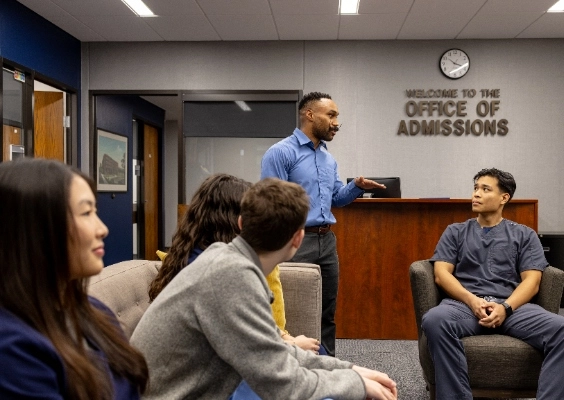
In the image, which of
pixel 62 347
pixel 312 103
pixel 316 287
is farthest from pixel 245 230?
pixel 312 103

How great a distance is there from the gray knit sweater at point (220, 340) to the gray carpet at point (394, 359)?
178 cm

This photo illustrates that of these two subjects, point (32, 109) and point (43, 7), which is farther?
point (32, 109)

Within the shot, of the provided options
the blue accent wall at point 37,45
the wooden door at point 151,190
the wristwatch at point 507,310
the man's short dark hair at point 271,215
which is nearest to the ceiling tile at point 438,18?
the wristwatch at point 507,310

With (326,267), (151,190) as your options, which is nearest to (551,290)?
(326,267)

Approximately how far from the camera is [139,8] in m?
4.74

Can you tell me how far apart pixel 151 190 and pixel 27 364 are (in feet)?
28.8

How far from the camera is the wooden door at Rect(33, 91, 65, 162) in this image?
220 inches

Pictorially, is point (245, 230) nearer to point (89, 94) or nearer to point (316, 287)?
point (316, 287)

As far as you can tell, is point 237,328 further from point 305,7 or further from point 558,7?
point 558,7

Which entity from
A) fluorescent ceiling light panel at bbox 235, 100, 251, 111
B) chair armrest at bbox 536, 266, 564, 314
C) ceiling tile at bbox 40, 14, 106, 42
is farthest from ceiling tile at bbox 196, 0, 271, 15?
chair armrest at bbox 536, 266, 564, 314

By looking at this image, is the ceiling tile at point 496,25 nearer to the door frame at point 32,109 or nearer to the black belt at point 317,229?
the black belt at point 317,229

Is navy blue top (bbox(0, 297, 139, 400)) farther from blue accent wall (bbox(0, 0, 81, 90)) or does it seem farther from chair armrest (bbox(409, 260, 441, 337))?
blue accent wall (bbox(0, 0, 81, 90))

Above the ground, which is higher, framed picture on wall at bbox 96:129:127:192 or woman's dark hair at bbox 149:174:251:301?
framed picture on wall at bbox 96:129:127:192

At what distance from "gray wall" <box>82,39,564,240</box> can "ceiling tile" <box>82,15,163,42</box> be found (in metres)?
0.17
